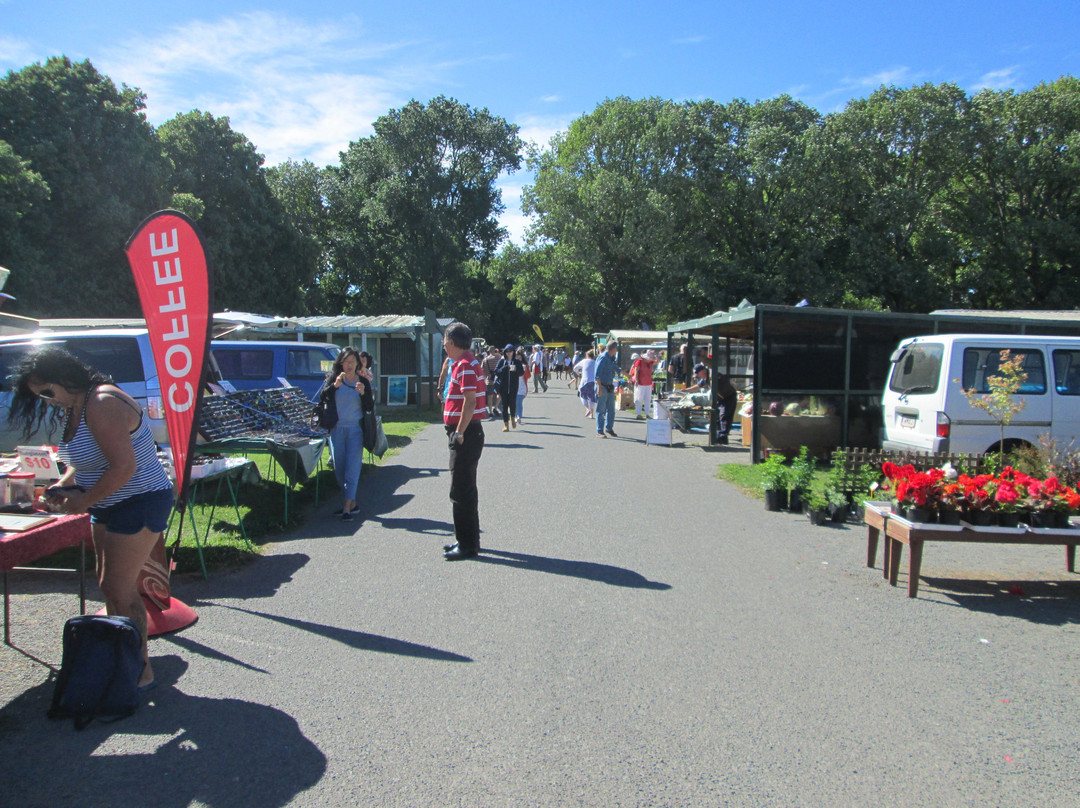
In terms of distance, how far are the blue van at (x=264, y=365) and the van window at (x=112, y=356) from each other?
5328 mm

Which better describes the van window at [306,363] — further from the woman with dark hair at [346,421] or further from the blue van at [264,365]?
the woman with dark hair at [346,421]

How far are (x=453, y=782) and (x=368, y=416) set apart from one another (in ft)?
18.6

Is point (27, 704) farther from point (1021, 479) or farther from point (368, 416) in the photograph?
point (1021, 479)

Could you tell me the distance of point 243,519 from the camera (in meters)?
7.54

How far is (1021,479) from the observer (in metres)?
5.71

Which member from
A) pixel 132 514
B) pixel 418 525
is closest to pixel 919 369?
pixel 418 525

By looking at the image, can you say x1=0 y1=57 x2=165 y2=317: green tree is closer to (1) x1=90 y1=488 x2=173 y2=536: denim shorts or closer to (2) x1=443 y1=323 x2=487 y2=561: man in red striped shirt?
(2) x1=443 y1=323 x2=487 y2=561: man in red striped shirt

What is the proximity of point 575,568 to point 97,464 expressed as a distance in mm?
3647

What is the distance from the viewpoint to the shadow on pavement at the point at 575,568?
573cm

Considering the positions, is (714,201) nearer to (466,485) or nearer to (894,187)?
(894,187)

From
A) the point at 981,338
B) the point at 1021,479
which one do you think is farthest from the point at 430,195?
the point at 1021,479

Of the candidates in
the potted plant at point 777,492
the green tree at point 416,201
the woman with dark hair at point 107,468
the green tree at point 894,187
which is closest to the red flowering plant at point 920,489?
the potted plant at point 777,492

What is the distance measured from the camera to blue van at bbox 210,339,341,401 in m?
14.8

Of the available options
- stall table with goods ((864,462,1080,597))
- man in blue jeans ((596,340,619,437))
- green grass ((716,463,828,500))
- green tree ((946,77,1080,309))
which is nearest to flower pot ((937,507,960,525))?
stall table with goods ((864,462,1080,597))
